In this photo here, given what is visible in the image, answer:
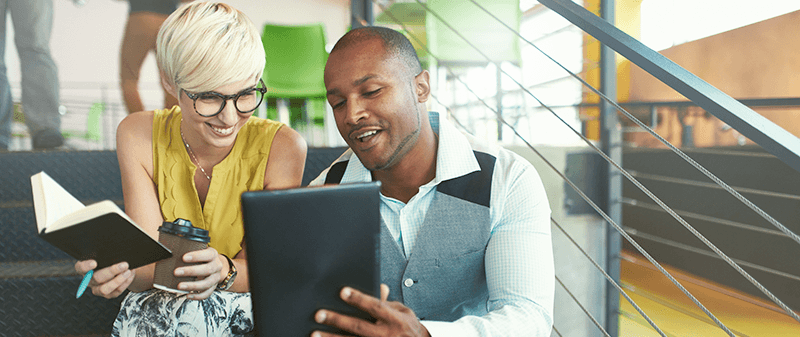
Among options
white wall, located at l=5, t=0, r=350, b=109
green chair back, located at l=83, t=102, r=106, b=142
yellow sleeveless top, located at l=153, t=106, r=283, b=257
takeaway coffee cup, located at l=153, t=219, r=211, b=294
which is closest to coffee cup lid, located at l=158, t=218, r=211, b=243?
takeaway coffee cup, located at l=153, t=219, r=211, b=294

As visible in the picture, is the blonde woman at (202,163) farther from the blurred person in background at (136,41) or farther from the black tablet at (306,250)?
the blurred person in background at (136,41)

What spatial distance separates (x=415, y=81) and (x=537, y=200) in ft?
1.30

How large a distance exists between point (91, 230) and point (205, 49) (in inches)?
19.4

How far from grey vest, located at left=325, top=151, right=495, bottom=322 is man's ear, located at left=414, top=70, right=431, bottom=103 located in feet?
0.73

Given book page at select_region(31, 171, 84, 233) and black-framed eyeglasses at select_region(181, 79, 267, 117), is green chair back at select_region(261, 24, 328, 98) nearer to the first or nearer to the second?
black-framed eyeglasses at select_region(181, 79, 267, 117)

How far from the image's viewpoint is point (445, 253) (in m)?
1.02

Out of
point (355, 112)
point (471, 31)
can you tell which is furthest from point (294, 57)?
point (355, 112)

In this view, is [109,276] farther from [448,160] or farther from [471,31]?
[471,31]

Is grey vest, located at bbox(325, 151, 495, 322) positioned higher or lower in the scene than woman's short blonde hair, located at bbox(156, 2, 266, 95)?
lower

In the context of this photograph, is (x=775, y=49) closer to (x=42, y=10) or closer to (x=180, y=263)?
(x=180, y=263)

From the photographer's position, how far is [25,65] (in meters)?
2.31

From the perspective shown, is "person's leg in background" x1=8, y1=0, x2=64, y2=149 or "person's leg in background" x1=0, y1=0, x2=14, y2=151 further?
"person's leg in background" x1=8, y1=0, x2=64, y2=149

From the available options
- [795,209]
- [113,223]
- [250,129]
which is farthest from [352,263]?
[795,209]

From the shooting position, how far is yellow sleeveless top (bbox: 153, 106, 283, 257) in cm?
121
